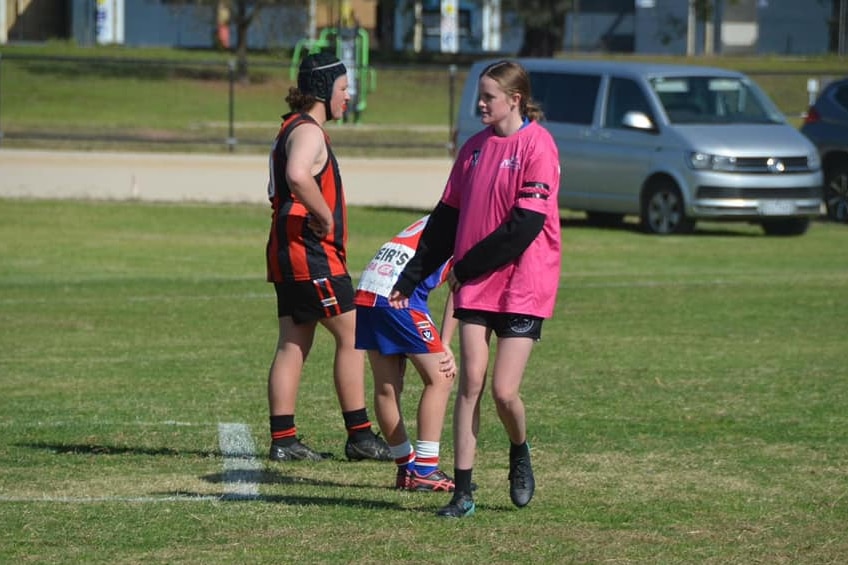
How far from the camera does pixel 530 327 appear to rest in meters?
6.55

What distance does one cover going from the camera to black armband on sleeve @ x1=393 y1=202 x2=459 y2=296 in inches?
266

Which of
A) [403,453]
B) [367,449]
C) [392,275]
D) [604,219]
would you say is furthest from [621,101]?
[392,275]

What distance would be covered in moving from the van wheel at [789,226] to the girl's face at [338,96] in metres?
14.1

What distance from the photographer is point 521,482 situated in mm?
6703

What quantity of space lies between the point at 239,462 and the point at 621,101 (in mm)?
14695

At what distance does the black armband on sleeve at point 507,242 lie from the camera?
6.41 metres

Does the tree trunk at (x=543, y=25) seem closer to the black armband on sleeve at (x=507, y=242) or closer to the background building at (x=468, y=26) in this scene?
the background building at (x=468, y=26)

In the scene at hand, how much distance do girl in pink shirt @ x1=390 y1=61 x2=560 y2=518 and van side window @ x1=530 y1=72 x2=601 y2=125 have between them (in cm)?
1544

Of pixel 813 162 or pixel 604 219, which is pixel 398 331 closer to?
pixel 813 162

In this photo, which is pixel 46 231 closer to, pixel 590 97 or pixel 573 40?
pixel 590 97

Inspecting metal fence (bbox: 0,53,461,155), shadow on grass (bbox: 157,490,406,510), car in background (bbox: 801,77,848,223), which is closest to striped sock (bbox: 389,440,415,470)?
shadow on grass (bbox: 157,490,406,510)

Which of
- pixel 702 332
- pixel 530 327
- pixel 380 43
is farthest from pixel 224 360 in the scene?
pixel 380 43

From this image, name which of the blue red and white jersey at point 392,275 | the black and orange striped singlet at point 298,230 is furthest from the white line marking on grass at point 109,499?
the black and orange striped singlet at point 298,230

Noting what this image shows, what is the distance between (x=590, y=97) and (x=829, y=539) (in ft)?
52.6
